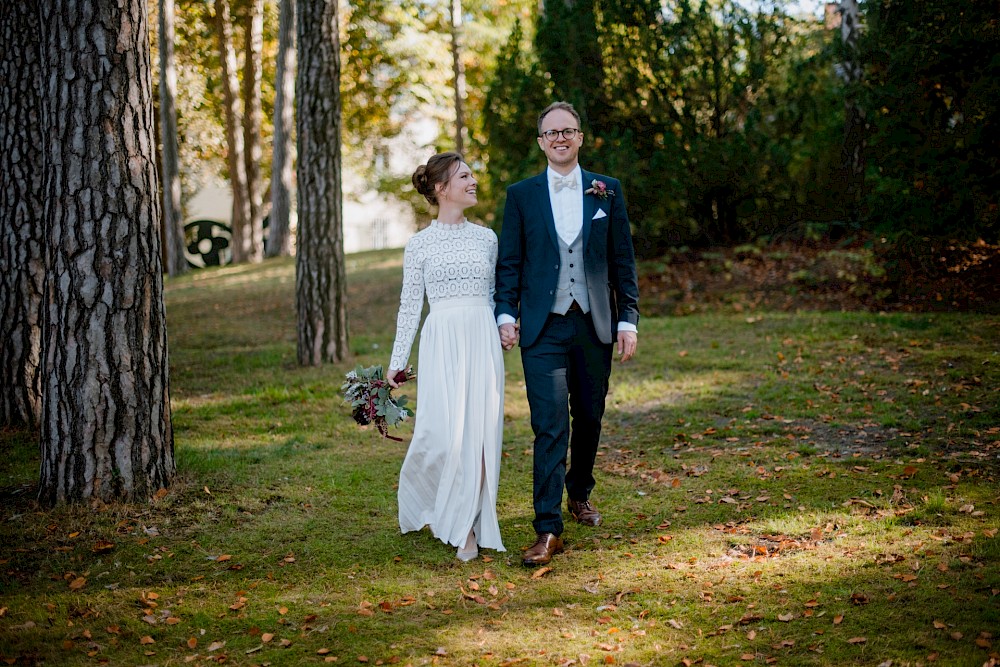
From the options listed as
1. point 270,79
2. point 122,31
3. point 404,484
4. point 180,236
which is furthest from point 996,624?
point 270,79

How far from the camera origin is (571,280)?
4.82m

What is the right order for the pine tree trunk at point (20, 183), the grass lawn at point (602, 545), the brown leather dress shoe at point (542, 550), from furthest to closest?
the pine tree trunk at point (20, 183), the brown leather dress shoe at point (542, 550), the grass lawn at point (602, 545)

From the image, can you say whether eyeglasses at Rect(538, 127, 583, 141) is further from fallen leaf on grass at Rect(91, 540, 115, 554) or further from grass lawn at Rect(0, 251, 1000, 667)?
fallen leaf on grass at Rect(91, 540, 115, 554)

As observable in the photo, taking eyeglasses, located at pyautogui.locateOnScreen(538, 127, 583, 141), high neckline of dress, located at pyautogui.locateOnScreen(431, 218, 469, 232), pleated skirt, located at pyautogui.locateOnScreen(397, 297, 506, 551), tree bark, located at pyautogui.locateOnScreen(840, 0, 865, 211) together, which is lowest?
pleated skirt, located at pyautogui.locateOnScreen(397, 297, 506, 551)

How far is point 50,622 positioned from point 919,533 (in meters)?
4.32

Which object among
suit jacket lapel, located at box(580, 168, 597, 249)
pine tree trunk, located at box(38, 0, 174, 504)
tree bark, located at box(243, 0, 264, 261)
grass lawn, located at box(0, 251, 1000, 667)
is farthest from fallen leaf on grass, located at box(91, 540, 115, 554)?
tree bark, located at box(243, 0, 264, 261)

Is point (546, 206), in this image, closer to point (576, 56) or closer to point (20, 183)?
point (20, 183)

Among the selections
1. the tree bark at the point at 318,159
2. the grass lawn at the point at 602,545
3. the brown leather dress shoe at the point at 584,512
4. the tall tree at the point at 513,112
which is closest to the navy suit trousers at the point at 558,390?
the grass lawn at the point at 602,545

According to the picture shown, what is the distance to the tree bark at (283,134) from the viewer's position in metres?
18.5

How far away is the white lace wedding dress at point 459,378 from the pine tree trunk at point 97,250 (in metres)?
1.72

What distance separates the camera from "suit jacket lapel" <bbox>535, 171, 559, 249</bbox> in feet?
15.9

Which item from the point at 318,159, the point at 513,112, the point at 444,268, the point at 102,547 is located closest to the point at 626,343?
the point at 444,268

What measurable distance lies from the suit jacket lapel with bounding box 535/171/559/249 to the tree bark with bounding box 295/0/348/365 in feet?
16.4

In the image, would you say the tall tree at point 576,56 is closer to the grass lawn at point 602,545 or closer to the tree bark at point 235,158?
the grass lawn at point 602,545
